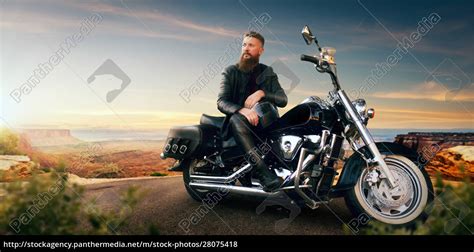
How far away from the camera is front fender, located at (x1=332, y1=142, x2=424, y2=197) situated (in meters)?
3.26

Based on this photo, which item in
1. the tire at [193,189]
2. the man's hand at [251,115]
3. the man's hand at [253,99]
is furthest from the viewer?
the tire at [193,189]

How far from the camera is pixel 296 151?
3.72m

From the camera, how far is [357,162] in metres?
3.45

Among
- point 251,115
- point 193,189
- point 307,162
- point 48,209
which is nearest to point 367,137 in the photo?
point 307,162

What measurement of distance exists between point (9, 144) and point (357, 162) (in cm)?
352

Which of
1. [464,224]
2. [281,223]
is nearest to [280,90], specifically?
[281,223]

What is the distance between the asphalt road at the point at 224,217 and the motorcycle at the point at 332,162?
21 cm

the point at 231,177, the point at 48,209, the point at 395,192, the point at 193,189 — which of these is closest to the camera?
the point at 48,209

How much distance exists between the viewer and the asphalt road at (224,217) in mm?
3584

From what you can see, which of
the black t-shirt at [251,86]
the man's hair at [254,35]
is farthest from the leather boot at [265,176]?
the man's hair at [254,35]

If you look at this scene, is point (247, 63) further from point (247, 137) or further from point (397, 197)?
point (397, 197)

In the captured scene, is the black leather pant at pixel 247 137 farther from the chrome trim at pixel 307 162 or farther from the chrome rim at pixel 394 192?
the chrome rim at pixel 394 192
